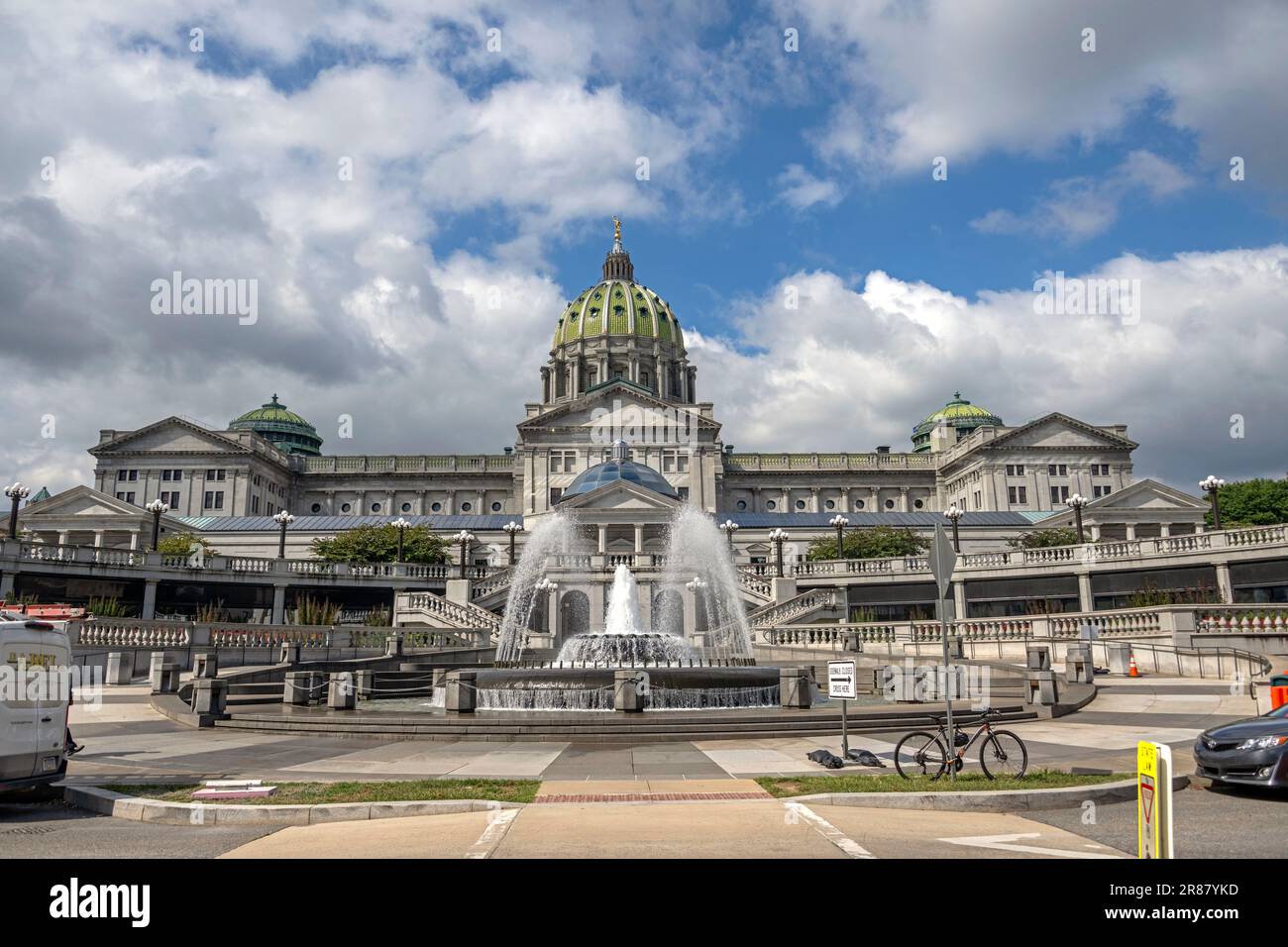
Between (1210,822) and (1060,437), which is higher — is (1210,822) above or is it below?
below

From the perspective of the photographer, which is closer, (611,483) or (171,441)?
(611,483)

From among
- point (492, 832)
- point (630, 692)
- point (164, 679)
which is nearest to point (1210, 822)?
point (492, 832)

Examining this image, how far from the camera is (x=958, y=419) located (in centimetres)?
14812

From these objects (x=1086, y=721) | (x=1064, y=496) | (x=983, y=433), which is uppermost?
(x=983, y=433)

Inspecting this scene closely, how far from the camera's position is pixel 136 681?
3447cm

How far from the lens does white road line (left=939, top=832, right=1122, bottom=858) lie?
8.43 metres

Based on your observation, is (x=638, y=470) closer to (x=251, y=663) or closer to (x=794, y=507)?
(x=794, y=507)

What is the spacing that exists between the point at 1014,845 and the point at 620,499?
254 feet

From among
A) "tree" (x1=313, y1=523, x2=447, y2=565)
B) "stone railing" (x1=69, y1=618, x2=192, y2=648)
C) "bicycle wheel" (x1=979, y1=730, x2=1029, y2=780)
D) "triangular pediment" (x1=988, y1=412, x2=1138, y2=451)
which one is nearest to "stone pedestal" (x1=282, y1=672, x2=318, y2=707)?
"stone railing" (x1=69, y1=618, x2=192, y2=648)

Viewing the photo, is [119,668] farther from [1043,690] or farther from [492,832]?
[1043,690]

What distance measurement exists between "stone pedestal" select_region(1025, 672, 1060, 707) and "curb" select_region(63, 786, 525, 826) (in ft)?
49.5
